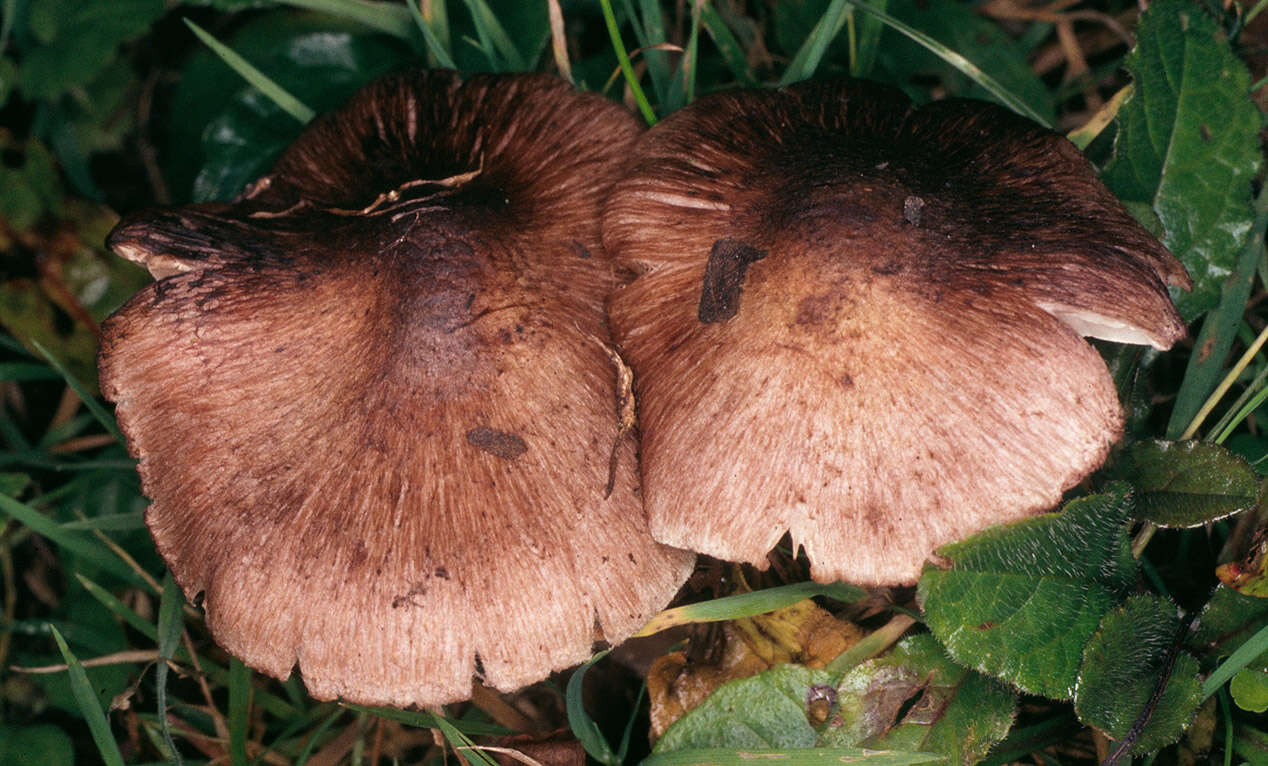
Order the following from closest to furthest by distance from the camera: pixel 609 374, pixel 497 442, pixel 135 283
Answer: pixel 497 442 < pixel 609 374 < pixel 135 283

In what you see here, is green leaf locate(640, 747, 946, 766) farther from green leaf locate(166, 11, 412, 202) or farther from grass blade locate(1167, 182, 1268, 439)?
green leaf locate(166, 11, 412, 202)

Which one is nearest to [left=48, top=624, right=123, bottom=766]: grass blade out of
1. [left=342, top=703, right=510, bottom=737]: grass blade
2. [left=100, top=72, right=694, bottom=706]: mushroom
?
[left=100, top=72, right=694, bottom=706]: mushroom

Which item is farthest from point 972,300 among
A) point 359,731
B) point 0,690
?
point 0,690

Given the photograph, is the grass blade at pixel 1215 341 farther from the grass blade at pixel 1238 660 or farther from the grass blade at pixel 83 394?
the grass blade at pixel 83 394

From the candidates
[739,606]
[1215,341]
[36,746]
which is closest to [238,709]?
[36,746]

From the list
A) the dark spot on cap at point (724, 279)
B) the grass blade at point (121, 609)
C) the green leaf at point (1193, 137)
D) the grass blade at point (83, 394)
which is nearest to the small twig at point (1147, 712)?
the green leaf at point (1193, 137)

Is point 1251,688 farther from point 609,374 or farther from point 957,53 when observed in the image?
point 957,53

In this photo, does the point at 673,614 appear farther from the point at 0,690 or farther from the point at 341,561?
A: the point at 0,690
